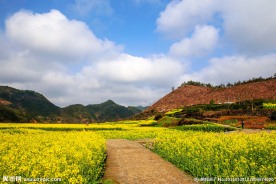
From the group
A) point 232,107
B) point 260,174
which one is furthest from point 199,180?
point 232,107

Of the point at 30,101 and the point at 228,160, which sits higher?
the point at 30,101

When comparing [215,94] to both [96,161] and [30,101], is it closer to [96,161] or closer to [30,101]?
[96,161]

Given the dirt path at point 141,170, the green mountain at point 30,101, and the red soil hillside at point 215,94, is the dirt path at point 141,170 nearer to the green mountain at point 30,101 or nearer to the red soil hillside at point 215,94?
the red soil hillside at point 215,94

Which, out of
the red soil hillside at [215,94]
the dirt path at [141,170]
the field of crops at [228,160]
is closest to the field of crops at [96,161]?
the field of crops at [228,160]

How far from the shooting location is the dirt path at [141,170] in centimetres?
1091

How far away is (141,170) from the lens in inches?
485

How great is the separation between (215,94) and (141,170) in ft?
263

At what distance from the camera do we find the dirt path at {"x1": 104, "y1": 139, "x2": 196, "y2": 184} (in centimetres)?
1091

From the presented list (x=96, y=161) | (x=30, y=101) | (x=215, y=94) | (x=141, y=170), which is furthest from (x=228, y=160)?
(x=30, y=101)

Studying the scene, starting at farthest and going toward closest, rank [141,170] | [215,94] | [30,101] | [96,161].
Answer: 1. [30,101]
2. [215,94]
3. [141,170]
4. [96,161]

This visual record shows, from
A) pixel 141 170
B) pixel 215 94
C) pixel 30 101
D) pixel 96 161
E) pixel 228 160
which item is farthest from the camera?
pixel 30 101

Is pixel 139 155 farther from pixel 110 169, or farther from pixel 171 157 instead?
pixel 110 169

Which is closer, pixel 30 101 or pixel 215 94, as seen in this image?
pixel 215 94

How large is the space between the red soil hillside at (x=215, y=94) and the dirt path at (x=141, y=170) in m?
62.2
